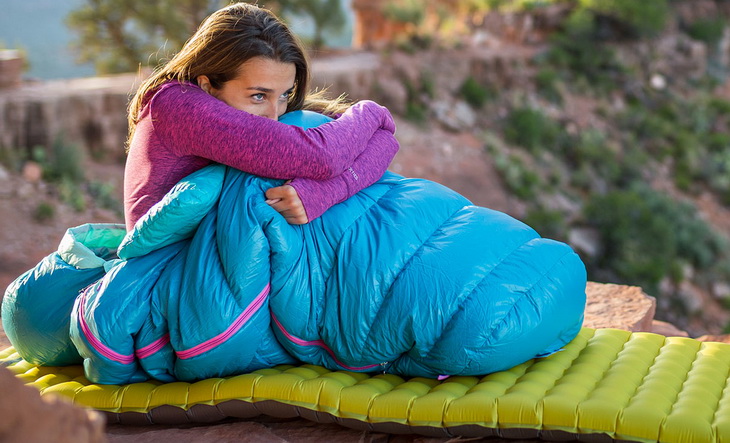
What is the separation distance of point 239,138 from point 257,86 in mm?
203

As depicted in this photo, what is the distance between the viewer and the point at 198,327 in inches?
75.3

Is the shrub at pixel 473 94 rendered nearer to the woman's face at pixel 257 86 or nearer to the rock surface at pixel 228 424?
the rock surface at pixel 228 424

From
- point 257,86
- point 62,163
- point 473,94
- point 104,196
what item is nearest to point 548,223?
point 473,94

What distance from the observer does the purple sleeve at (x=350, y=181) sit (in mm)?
2021

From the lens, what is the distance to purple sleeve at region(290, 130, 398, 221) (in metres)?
2.02

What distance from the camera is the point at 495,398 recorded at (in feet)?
6.15

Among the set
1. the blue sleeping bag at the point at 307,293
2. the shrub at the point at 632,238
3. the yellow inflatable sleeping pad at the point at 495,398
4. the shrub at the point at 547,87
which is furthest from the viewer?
the shrub at the point at 547,87

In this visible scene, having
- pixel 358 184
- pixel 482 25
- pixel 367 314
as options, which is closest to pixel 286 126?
pixel 358 184

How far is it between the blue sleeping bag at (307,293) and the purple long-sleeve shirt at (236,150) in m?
0.07

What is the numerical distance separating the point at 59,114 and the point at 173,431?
204 inches

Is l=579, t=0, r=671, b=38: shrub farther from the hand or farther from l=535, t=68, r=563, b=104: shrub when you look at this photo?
the hand

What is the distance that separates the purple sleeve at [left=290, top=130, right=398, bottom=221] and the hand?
1 centimetres

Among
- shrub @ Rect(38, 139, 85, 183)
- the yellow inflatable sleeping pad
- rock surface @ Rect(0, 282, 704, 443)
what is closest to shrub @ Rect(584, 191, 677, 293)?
rock surface @ Rect(0, 282, 704, 443)

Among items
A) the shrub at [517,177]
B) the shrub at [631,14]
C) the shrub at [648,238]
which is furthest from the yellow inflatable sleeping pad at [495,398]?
the shrub at [631,14]
